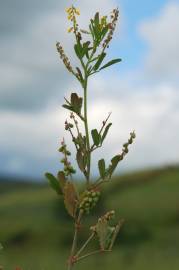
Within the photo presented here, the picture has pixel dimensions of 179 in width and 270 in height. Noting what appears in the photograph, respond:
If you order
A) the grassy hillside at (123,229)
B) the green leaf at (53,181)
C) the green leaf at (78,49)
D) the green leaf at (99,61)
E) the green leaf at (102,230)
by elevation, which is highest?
the green leaf at (78,49)

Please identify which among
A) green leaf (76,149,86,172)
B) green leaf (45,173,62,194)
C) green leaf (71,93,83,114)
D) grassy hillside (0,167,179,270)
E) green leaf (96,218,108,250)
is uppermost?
green leaf (71,93,83,114)

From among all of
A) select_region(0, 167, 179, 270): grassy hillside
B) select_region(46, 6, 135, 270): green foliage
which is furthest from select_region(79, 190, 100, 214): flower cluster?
select_region(0, 167, 179, 270): grassy hillside

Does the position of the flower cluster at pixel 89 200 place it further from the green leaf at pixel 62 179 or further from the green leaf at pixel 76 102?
the green leaf at pixel 76 102

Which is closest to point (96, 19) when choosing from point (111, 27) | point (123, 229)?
point (111, 27)

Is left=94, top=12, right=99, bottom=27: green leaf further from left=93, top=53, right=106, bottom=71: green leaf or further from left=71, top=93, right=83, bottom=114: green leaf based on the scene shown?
left=71, top=93, right=83, bottom=114: green leaf

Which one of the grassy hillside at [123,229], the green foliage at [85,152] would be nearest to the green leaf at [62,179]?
the green foliage at [85,152]

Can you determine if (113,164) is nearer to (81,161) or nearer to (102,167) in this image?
(102,167)
